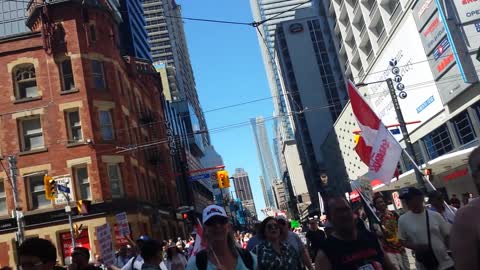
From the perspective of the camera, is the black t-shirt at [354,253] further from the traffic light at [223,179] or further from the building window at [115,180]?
the traffic light at [223,179]

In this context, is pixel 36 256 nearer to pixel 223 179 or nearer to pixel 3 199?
pixel 3 199

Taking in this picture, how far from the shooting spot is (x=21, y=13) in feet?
130

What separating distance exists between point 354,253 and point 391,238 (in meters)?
4.46

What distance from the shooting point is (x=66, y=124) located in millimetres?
27859

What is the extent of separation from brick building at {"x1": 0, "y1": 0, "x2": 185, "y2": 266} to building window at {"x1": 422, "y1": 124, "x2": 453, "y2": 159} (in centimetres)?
1919

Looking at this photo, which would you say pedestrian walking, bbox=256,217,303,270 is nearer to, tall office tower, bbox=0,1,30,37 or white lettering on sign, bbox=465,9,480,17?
white lettering on sign, bbox=465,9,480,17

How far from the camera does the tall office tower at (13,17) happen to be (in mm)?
39281

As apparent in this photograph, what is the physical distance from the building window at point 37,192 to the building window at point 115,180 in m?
3.34

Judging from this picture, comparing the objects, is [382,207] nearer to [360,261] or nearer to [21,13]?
[360,261]

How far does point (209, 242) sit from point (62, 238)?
24.9 meters

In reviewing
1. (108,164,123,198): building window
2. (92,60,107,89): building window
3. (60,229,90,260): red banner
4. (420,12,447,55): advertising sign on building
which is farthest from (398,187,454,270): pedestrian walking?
(92,60,107,89): building window

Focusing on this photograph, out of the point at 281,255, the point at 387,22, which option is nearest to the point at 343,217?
the point at 281,255

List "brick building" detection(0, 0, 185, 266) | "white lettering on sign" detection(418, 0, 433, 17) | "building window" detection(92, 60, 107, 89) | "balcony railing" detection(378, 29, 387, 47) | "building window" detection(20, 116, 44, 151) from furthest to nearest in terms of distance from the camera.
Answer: "balcony railing" detection(378, 29, 387, 47) < "white lettering on sign" detection(418, 0, 433, 17) < "building window" detection(92, 60, 107, 89) < "building window" detection(20, 116, 44, 151) < "brick building" detection(0, 0, 185, 266)

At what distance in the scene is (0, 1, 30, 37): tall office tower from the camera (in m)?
39.3
